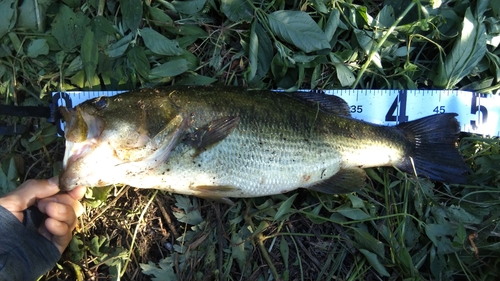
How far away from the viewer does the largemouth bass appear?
2.50m

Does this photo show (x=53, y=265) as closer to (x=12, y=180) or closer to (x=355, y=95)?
(x=12, y=180)

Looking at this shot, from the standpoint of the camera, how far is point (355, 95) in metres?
3.33

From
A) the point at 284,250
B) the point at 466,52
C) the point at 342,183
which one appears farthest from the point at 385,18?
the point at 284,250

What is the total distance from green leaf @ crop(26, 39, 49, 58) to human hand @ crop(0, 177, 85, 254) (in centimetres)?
114

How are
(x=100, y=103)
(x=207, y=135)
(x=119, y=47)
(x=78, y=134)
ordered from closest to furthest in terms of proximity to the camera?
(x=78, y=134) < (x=100, y=103) < (x=207, y=135) < (x=119, y=47)

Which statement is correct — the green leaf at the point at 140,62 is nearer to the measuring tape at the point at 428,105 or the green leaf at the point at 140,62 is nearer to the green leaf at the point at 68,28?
the green leaf at the point at 68,28

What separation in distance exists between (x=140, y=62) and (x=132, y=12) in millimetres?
437

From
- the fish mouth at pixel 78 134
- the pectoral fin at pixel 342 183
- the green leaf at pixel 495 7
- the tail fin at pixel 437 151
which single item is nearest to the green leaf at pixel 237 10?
the fish mouth at pixel 78 134

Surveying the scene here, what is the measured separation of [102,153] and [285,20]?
74.8 inches

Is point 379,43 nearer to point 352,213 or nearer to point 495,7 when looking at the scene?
point 495,7

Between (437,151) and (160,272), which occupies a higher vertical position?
(437,151)

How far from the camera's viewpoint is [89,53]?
3102mm

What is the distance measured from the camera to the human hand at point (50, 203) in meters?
2.79

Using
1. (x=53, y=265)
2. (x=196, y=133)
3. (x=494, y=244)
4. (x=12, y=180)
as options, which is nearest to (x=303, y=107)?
(x=196, y=133)
